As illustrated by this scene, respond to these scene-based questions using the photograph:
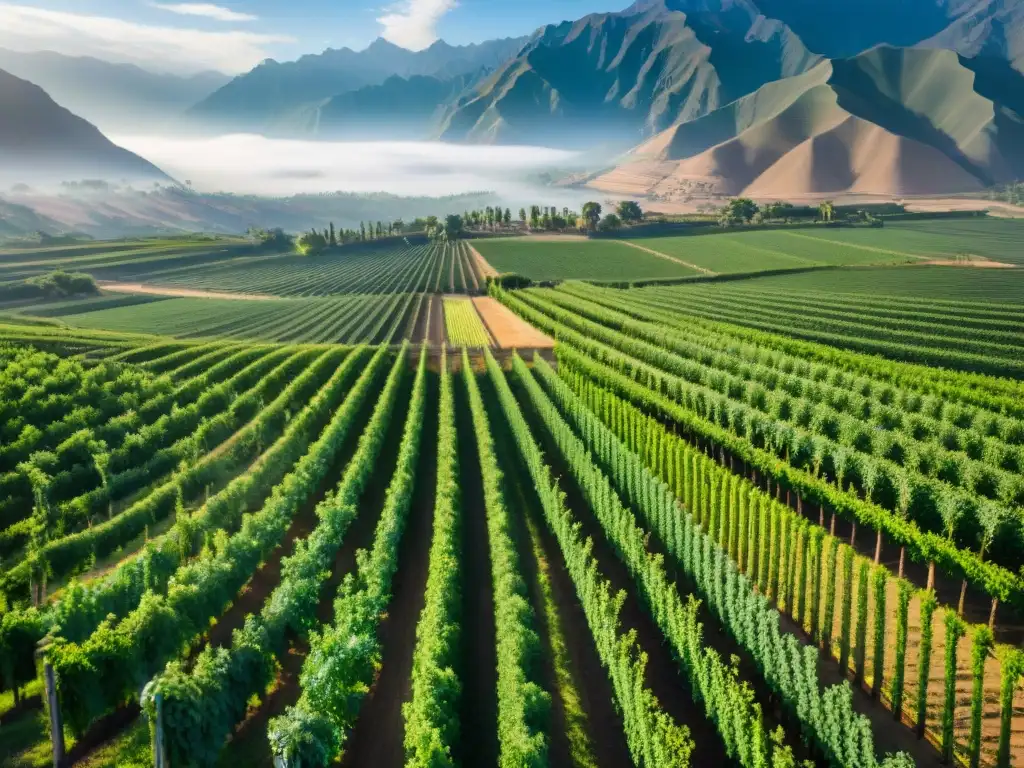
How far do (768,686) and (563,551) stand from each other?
8.57 m

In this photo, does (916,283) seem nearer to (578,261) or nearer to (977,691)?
(578,261)

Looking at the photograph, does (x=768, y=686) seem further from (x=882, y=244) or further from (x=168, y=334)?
(x=882, y=244)

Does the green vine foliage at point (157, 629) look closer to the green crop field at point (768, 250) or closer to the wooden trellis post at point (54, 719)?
the wooden trellis post at point (54, 719)

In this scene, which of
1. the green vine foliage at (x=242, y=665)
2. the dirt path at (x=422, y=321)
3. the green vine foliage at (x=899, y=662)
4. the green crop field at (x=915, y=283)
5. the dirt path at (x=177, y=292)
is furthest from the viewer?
the dirt path at (x=177, y=292)

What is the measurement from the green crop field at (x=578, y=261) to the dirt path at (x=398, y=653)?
88.1 metres

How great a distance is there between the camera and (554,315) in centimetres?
7831

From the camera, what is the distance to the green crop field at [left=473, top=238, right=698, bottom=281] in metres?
119

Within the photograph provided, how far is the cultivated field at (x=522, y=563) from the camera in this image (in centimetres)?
1688

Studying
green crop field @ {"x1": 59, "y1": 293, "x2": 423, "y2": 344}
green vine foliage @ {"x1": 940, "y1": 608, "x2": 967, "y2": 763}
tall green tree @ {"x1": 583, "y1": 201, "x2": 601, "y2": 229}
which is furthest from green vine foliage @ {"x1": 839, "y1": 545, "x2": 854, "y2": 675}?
tall green tree @ {"x1": 583, "y1": 201, "x2": 601, "y2": 229}

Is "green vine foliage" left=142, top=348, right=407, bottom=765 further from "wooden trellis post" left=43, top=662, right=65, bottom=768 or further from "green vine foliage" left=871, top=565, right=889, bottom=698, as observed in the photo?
"green vine foliage" left=871, top=565, right=889, bottom=698

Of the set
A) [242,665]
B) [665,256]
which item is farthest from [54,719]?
[665,256]

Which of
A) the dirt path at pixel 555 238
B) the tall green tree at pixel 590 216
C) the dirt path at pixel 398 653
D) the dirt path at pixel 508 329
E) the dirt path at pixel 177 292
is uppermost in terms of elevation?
the tall green tree at pixel 590 216

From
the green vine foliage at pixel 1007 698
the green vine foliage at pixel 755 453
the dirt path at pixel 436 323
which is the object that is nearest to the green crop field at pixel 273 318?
the dirt path at pixel 436 323

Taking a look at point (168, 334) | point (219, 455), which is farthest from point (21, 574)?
point (168, 334)
